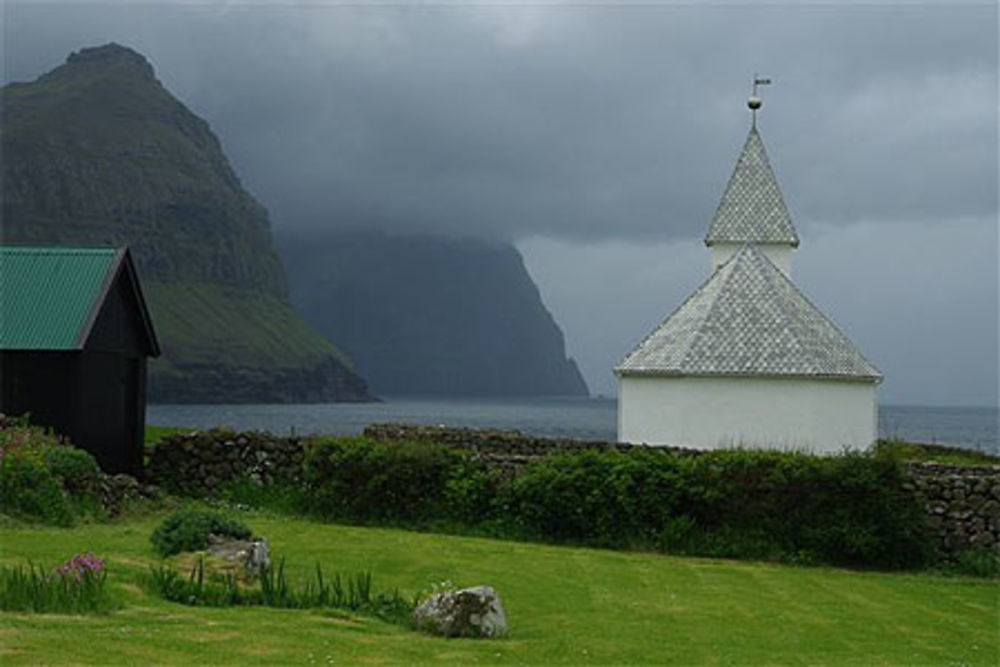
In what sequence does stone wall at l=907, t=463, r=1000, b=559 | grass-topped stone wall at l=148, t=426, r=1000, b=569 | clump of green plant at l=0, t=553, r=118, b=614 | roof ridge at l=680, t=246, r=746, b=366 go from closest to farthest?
clump of green plant at l=0, t=553, r=118, b=614 < grass-topped stone wall at l=148, t=426, r=1000, b=569 < stone wall at l=907, t=463, r=1000, b=559 < roof ridge at l=680, t=246, r=746, b=366

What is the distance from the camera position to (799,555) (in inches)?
820

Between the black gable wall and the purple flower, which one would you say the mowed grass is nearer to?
the purple flower

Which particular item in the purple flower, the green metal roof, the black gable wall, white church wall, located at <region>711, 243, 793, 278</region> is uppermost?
white church wall, located at <region>711, 243, 793, 278</region>

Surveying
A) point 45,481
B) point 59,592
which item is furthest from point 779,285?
point 59,592

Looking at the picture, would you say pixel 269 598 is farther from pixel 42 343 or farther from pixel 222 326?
pixel 222 326

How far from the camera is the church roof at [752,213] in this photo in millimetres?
39219

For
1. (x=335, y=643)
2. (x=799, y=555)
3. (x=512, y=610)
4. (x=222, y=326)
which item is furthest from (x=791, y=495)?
(x=222, y=326)

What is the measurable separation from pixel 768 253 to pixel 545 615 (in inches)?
1060

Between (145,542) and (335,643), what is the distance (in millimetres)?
7245

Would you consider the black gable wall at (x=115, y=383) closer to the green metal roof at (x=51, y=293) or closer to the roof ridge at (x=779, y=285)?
the green metal roof at (x=51, y=293)

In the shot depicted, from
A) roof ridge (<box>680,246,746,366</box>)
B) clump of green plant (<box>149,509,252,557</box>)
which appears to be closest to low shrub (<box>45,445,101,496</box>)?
clump of green plant (<box>149,509,252,557</box>)

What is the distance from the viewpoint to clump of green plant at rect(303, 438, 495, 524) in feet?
74.9

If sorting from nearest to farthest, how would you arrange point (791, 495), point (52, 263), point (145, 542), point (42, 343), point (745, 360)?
point (145, 542), point (791, 495), point (42, 343), point (52, 263), point (745, 360)

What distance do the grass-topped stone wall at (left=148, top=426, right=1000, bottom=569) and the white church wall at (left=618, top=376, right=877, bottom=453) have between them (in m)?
5.83
